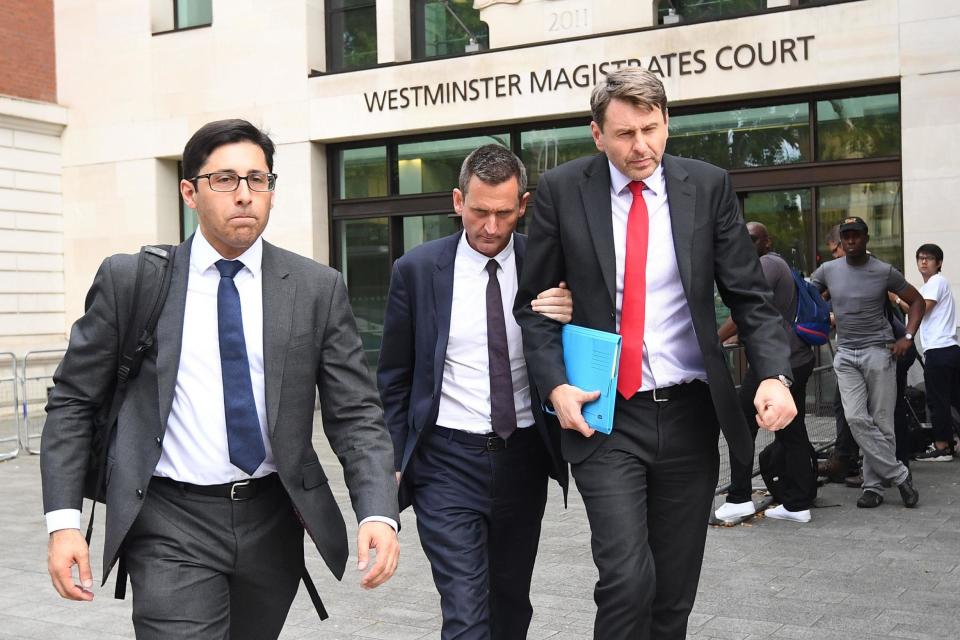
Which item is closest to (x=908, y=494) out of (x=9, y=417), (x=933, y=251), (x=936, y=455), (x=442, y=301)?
(x=936, y=455)

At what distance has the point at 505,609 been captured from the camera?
168 inches

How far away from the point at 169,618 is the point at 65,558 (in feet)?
1.00

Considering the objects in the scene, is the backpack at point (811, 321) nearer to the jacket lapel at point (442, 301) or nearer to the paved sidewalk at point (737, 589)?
the paved sidewalk at point (737, 589)

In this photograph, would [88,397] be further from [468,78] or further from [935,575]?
[468,78]

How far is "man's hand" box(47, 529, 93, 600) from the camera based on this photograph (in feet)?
9.41

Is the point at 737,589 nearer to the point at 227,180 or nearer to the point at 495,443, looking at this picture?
the point at 495,443

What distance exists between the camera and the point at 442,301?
419 cm

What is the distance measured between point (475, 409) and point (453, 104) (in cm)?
→ 1237

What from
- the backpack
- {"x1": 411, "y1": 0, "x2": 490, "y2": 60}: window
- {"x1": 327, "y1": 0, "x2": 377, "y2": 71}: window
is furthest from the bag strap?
{"x1": 327, "y1": 0, "x2": 377, "y2": 71}: window

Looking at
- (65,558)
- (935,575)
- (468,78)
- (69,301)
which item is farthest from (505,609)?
(69,301)

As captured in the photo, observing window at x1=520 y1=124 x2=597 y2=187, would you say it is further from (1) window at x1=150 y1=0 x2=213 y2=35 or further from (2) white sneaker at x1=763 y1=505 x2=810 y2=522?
(2) white sneaker at x1=763 y1=505 x2=810 y2=522

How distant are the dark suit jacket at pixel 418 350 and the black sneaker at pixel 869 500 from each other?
201 inches

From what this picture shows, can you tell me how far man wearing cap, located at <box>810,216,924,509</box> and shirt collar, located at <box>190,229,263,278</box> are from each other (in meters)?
6.22

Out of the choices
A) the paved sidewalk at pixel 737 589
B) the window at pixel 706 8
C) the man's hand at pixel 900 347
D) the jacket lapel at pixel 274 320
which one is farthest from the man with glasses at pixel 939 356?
the jacket lapel at pixel 274 320
